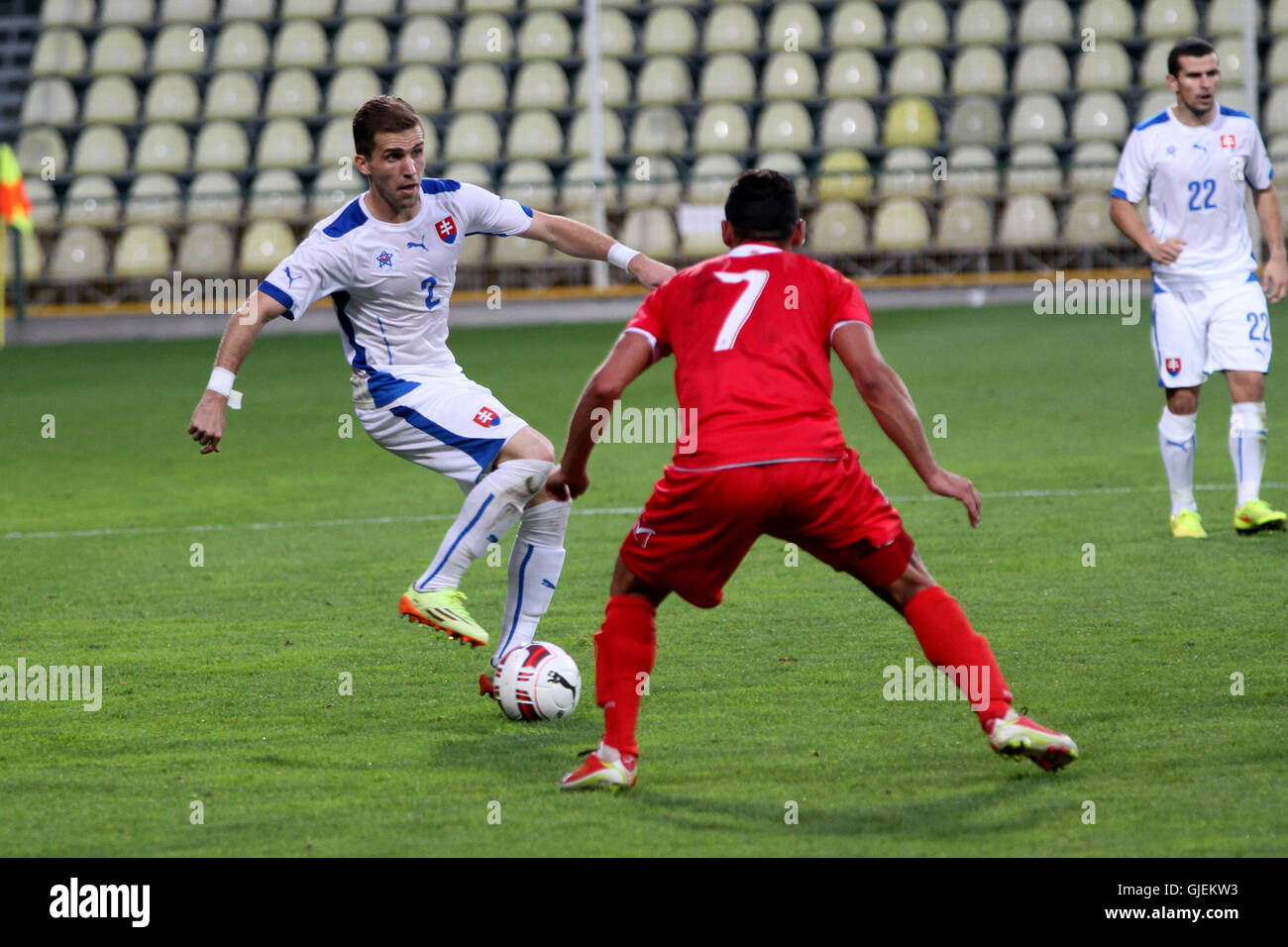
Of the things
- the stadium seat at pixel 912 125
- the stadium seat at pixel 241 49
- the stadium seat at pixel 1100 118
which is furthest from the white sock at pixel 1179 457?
the stadium seat at pixel 241 49

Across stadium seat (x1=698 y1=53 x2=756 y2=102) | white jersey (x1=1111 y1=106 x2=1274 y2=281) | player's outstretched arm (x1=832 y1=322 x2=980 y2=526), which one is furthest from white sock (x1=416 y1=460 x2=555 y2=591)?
stadium seat (x1=698 y1=53 x2=756 y2=102)

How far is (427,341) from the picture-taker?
5633 millimetres

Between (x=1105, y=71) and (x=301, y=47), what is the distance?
10.5 m

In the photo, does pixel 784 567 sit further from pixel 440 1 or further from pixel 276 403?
pixel 440 1

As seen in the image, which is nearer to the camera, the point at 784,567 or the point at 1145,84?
the point at 784,567

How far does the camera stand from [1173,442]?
310 inches

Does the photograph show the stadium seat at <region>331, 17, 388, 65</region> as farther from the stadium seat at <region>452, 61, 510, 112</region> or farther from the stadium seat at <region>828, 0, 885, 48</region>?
the stadium seat at <region>828, 0, 885, 48</region>

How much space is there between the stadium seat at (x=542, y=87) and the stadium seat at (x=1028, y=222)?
6.11 m

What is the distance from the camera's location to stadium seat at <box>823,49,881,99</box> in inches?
839

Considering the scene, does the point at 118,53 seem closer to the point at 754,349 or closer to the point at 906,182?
the point at 906,182

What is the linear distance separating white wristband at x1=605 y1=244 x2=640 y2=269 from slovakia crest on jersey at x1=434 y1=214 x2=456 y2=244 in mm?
517

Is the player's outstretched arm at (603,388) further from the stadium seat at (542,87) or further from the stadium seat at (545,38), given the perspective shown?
the stadium seat at (545,38)
